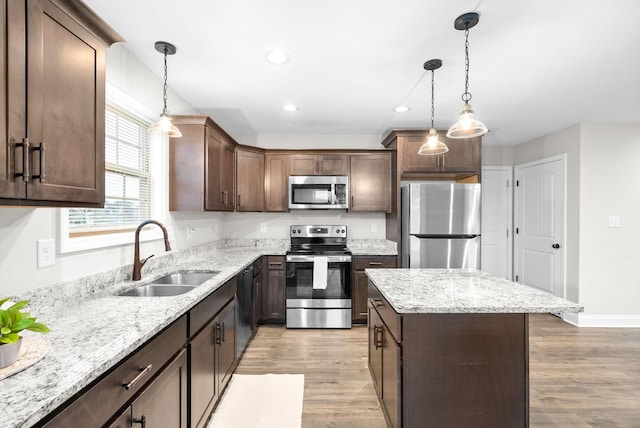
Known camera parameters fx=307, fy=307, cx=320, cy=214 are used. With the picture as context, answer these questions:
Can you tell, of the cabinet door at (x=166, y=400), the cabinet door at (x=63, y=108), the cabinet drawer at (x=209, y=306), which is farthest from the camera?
the cabinet drawer at (x=209, y=306)

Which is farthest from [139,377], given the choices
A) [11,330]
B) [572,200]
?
[572,200]

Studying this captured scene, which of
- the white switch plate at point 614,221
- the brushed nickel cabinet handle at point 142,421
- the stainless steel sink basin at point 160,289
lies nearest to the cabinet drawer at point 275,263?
Answer: the stainless steel sink basin at point 160,289

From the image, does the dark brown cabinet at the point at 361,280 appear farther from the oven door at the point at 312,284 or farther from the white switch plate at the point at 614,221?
the white switch plate at the point at 614,221

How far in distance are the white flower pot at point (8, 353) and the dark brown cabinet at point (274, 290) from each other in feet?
8.98

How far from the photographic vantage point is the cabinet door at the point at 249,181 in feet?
12.3

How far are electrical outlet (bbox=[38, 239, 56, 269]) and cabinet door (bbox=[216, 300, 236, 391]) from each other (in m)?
0.96

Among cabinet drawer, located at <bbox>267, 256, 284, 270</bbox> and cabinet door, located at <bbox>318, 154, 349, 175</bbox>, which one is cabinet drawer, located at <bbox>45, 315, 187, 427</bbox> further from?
cabinet door, located at <bbox>318, 154, 349, 175</bbox>

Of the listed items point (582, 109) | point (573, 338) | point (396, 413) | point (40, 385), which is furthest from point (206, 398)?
point (582, 109)

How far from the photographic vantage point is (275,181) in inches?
157

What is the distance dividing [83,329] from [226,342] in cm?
117

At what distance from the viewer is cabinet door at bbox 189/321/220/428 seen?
64.5 inches

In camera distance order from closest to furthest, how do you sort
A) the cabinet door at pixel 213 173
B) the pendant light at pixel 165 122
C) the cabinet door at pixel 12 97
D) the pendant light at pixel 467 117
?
the cabinet door at pixel 12 97 → the pendant light at pixel 467 117 → the pendant light at pixel 165 122 → the cabinet door at pixel 213 173

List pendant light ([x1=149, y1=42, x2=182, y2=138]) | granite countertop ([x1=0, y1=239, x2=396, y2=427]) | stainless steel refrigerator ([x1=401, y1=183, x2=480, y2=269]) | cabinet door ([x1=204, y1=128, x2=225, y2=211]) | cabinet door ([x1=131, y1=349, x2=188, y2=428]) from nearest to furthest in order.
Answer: granite countertop ([x1=0, y1=239, x2=396, y2=427])
cabinet door ([x1=131, y1=349, x2=188, y2=428])
pendant light ([x1=149, y1=42, x2=182, y2=138])
cabinet door ([x1=204, y1=128, x2=225, y2=211])
stainless steel refrigerator ([x1=401, y1=183, x2=480, y2=269])

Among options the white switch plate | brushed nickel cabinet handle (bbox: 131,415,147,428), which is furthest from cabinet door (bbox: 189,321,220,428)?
the white switch plate
